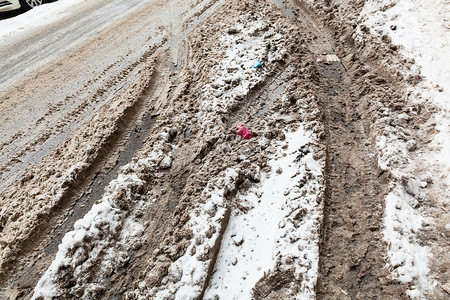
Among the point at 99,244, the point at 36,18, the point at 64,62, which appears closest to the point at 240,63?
the point at 99,244

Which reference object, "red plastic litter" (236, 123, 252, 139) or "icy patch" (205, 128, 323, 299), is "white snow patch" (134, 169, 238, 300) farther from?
"red plastic litter" (236, 123, 252, 139)

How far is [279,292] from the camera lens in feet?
8.13

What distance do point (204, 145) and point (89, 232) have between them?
1912 millimetres

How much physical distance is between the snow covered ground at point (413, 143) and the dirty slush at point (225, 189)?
0.38ft

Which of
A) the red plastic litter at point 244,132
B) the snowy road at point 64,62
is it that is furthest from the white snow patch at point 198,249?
the snowy road at point 64,62

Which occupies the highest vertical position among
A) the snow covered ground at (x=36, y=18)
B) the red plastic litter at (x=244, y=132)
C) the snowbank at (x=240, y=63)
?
the snow covered ground at (x=36, y=18)

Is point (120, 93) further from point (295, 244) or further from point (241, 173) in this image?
point (295, 244)

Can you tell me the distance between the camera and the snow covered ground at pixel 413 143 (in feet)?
8.10

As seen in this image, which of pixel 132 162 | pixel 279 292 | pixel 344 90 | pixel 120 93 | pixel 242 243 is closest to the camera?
pixel 279 292

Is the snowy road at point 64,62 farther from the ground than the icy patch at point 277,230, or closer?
farther from the ground

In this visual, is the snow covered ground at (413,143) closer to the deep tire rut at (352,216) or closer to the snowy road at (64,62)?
the deep tire rut at (352,216)

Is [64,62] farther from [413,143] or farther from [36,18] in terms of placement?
[413,143]

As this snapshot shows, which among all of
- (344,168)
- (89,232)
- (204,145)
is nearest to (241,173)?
(204,145)

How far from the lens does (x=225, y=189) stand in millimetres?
3254
